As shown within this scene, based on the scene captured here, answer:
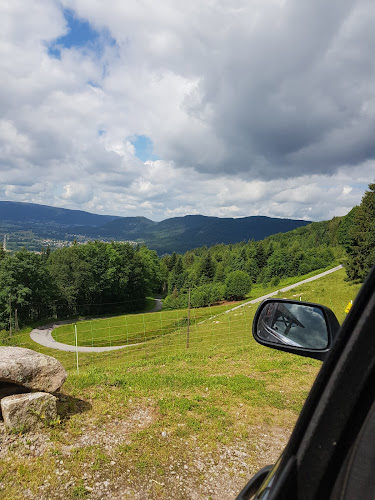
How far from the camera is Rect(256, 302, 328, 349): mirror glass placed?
217 cm

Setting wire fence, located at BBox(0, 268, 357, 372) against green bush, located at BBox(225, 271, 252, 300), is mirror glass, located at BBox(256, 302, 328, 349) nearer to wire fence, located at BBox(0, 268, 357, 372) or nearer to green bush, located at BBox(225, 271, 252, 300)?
wire fence, located at BBox(0, 268, 357, 372)

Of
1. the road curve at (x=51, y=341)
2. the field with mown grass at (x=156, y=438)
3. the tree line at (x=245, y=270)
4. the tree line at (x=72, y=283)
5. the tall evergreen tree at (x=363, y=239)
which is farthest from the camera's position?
the tree line at (x=245, y=270)

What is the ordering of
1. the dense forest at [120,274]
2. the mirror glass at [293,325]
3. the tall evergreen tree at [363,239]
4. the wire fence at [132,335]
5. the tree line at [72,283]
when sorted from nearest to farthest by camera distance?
1. the mirror glass at [293,325]
2. the wire fence at [132,335]
3. the tall evergreen tree at [363,239]
4. the dense forest at [120,274]
5. the tree line at [72,283]

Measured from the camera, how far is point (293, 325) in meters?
2.36

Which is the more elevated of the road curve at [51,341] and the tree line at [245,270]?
the tree line at [245,270]

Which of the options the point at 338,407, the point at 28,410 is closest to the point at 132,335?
the point at 28,410

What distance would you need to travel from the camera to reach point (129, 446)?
17.3ft

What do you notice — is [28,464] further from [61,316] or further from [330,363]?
[61,316]

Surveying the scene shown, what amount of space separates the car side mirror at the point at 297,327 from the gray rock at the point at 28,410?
4.98 metres

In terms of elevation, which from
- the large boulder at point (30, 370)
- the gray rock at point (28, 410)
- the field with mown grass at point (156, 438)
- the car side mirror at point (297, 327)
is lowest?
the field with mown grass at point (156, 438)

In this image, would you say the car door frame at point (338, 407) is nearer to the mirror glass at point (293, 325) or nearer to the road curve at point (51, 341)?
the mirror glass at point (293, 325)

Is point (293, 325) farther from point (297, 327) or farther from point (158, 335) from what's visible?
point (158, 335)

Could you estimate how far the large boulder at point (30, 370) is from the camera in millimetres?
5492

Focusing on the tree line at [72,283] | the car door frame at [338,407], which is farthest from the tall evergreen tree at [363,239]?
the tree line at [72,283]
